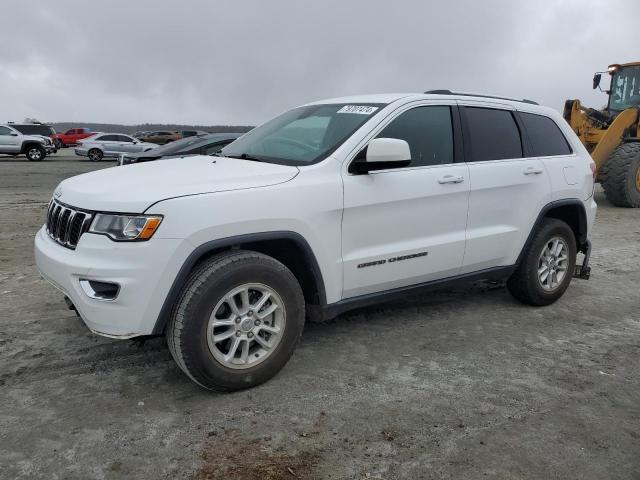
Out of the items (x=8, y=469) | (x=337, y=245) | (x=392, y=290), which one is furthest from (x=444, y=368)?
(x=8, y=469)

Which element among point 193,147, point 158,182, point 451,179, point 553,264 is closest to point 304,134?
point 451,179

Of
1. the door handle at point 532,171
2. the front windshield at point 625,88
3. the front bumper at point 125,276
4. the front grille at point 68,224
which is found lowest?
the front bumper at point 125,276

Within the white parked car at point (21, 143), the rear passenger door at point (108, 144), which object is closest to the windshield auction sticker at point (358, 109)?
the white parked car at point (21, 143)

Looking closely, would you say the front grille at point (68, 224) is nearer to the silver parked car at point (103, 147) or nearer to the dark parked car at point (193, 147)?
the dark parked car at point (193, 147)

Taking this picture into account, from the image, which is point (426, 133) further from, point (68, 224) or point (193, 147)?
point (193, 147)

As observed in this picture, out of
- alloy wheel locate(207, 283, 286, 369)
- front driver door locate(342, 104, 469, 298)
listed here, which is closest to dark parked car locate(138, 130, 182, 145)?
front driver door locate(342, 104, 469, 298)

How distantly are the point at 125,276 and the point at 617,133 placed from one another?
1121 cm

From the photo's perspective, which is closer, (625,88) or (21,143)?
(625,88)

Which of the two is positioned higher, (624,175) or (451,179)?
(451,179)

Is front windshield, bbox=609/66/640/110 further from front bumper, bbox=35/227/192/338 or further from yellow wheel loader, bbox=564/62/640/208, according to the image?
front bumper, bbox=35/227/192/338

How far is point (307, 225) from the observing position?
3371 mm

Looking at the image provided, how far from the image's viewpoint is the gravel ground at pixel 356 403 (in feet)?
8.71

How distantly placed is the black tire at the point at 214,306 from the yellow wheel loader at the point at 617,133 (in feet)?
32.9

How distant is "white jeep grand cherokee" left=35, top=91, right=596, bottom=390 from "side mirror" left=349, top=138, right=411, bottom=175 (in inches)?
0.5
